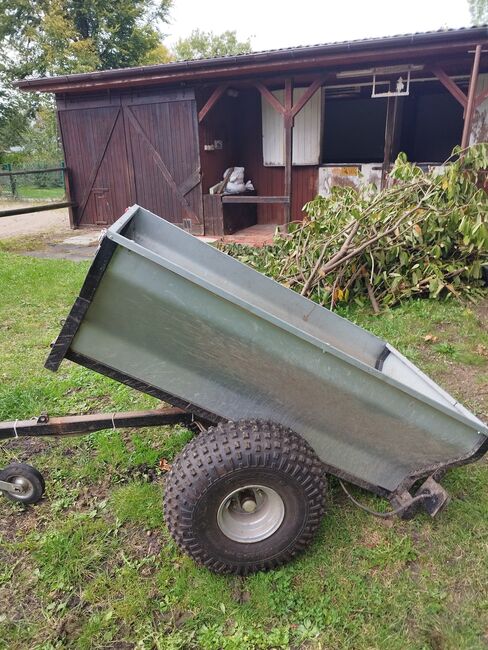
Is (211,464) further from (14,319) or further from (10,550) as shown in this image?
(14,319)

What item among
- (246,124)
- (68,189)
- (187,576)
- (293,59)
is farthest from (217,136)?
(187,576)

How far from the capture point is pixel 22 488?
2.32 m

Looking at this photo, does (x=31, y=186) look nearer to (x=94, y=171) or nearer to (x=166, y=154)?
(x=94, y=171)

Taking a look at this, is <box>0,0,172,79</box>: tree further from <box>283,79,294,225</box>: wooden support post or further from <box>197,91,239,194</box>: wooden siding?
<box>283,79,294,225</box>: wooden support post

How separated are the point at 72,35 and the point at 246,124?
61.4 ft

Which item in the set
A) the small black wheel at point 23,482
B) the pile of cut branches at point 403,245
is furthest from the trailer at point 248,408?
the pile of cut branches at point 403,245

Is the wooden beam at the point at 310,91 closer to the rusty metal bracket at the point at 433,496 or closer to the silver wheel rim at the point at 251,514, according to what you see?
the rusty metal bracket at the point at 433,496

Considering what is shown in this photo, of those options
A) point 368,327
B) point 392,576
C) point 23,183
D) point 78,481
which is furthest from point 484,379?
point 23,183

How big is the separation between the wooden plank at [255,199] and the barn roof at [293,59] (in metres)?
1.96

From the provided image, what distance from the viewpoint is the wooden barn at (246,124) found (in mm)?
7262

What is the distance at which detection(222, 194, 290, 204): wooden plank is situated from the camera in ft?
26.2

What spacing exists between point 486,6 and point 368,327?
6313 cm

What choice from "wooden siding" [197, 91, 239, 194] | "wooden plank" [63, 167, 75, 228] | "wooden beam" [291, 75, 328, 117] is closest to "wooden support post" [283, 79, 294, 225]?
"wooden beam" [291, 75, 328, 117]

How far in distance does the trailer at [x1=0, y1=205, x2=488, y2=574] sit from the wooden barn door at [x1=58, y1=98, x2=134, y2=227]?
8.41m
